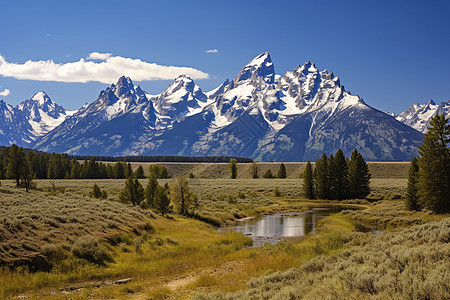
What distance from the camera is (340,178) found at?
291ft

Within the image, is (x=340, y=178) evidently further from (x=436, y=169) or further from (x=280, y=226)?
(x=280, y=226)

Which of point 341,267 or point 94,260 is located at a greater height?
point 341,267

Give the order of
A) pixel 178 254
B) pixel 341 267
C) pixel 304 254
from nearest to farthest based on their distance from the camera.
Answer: pixel 341 267, pixel 304 254, pixel 178 254

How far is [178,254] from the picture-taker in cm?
2770

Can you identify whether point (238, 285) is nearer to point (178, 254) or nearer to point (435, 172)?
point (178, 254)

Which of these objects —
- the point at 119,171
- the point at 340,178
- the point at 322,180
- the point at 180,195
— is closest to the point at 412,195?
the point at 180,195

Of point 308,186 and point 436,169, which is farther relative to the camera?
point 308,186

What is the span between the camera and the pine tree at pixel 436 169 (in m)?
44.3

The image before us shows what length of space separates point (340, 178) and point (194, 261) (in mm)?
71498

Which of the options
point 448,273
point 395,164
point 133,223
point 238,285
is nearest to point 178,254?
point 133,223

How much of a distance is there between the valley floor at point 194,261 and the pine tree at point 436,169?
24.1 metres

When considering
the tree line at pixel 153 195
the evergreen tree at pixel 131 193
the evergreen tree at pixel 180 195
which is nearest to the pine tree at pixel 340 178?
the tree line at pixel 153 195

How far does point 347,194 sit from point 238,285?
253ft

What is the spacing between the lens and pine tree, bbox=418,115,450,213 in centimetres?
4428
